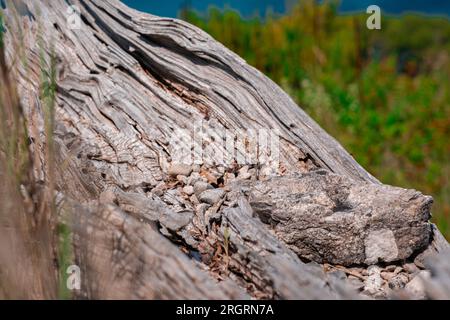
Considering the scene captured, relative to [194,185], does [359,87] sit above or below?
above

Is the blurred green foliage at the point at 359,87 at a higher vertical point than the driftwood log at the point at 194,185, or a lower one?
higher

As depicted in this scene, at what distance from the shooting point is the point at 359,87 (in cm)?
1038

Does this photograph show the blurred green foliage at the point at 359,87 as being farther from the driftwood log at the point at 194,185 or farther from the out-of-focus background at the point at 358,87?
the driftwood log at the point at 194,185

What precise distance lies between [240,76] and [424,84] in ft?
29.5

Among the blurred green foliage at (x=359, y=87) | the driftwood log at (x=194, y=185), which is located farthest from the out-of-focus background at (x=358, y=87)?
the driftwood log at (x=194, y=185)

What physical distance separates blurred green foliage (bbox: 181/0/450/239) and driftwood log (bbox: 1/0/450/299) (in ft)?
13.5

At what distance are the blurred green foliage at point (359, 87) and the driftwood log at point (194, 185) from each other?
4.11 metres

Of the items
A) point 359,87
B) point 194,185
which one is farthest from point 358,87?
point 194,185

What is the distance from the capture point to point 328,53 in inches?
503

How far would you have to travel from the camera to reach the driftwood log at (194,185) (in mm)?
2398

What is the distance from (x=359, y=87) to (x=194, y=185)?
24.4ft

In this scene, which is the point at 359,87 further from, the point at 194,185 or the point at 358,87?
the point at 194,185

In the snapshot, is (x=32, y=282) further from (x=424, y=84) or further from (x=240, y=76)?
(x=424, y=84)
